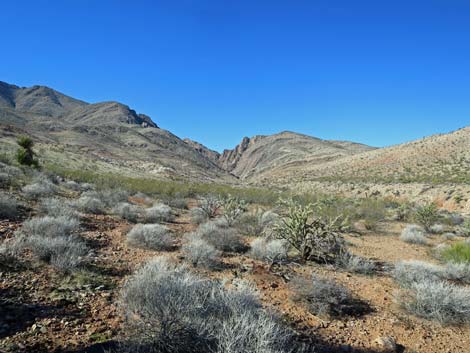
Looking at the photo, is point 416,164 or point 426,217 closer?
point 426,217

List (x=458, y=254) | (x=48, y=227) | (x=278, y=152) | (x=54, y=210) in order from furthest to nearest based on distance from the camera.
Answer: (x=278, y=152) → (x=54, y=210) → (x=458, y=254) → (x=48, y=227)

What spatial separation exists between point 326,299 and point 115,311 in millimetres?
3463

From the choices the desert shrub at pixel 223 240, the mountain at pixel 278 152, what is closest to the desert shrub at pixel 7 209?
the desert shrub at pixel 223 240

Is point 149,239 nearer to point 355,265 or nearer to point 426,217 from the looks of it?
point 355,265

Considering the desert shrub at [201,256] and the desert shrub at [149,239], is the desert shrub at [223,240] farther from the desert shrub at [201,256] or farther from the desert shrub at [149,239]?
the desert shrub at [201,256]

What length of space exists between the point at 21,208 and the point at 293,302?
922 cm

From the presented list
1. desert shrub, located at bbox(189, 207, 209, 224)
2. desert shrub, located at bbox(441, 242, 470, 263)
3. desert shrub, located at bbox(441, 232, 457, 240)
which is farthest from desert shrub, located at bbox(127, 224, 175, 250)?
desert shrub, located at bbox(441, 232, 457, 240)

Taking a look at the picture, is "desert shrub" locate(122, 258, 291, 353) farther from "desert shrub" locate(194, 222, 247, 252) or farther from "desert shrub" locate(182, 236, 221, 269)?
"desert shrub" locate(194, 222, 247, 252)

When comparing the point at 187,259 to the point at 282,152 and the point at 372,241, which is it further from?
the point at 282,152

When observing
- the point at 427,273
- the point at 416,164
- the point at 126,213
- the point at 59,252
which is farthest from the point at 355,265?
the point at 416,164

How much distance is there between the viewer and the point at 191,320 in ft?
12.6

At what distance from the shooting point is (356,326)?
5.25 meters

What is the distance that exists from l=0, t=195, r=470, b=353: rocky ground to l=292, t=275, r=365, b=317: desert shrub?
0.17 meters

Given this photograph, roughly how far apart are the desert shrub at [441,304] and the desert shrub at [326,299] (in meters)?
0.92
